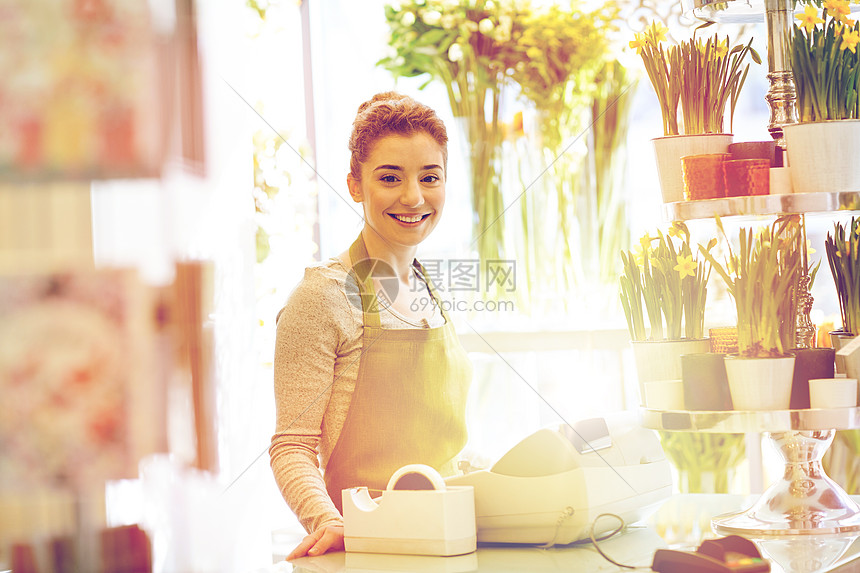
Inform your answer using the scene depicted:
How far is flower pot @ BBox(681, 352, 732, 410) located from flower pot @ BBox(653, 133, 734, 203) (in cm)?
20

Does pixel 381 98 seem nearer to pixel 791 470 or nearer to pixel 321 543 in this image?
pixel 321 543

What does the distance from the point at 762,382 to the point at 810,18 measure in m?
0.39

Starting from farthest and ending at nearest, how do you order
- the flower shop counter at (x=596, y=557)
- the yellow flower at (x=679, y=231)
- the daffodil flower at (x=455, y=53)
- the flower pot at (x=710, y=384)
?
the daffodil flower at (x=455, y=53) → the yellow flower at (x=679, y=231) → the flower pot at (x=710, y=384) → the flower shop counter at (x=596, y=557)

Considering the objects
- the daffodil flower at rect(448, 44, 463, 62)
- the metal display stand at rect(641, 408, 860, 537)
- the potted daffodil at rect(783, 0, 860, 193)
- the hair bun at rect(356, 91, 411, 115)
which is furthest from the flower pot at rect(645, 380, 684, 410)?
the daffodil flower at rect(448, 44, 463, 62)

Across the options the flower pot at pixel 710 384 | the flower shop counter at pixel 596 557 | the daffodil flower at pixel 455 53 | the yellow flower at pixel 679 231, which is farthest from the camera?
the daffodil flower at pixel 455 53

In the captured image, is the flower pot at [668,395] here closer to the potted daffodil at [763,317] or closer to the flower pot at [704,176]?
the potted daffodil at [763,317]

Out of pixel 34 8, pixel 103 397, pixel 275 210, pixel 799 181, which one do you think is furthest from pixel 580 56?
pixel 103 397

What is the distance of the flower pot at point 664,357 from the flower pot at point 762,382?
79 mm

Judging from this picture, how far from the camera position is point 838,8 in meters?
0.84

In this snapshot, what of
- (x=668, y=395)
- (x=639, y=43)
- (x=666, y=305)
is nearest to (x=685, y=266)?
(x=666, y=305)

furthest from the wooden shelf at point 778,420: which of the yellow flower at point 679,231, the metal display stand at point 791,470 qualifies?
the yellow flower at point 679,231

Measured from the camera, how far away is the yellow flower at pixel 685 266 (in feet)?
2.89

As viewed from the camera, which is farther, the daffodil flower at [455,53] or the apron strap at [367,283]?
the daffodil flower at [455,53]

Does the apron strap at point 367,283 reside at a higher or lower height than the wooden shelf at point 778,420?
higher
